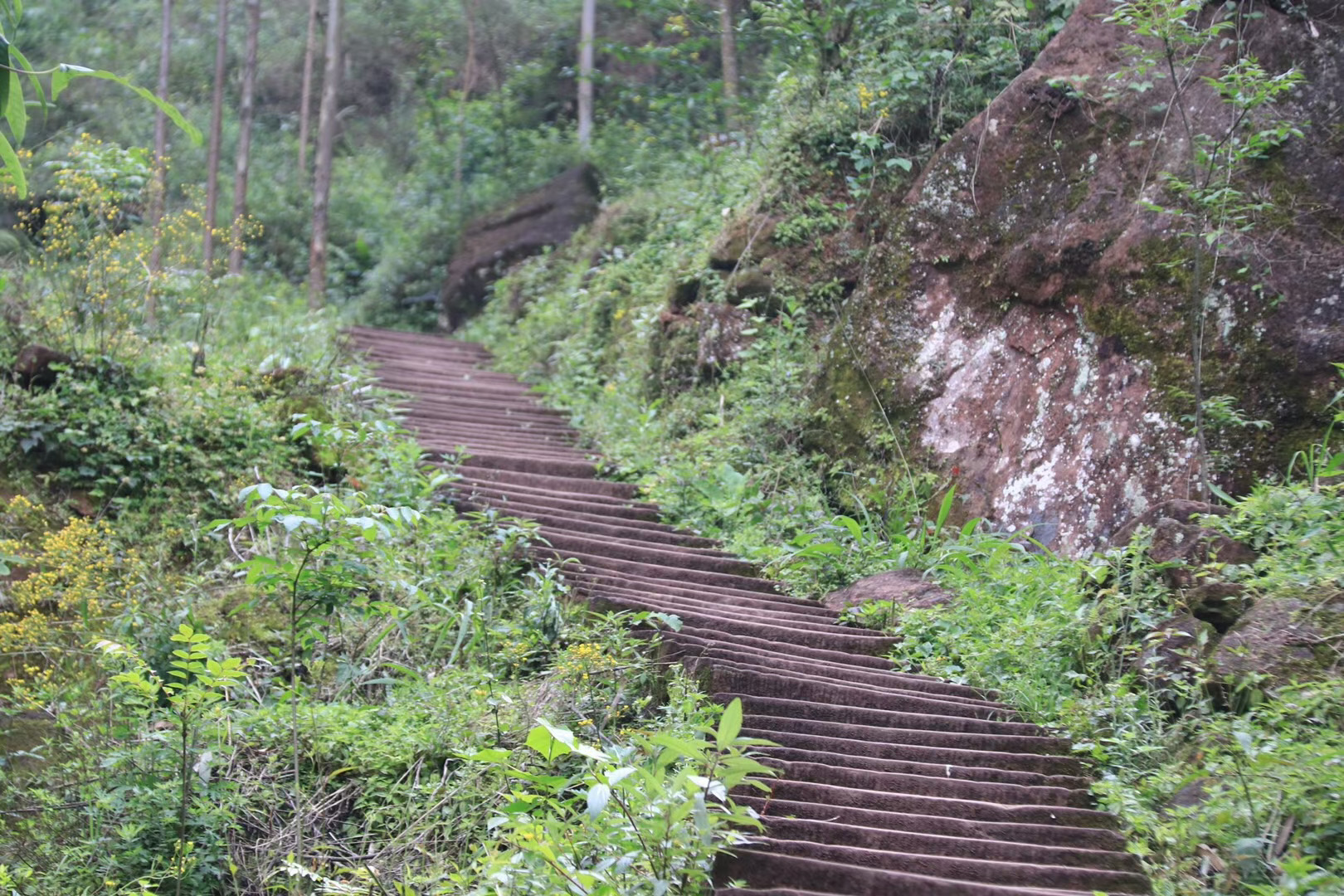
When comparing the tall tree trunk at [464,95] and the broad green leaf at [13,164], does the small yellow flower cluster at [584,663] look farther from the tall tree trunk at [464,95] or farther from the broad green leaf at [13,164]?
the tall tree trunk at [464,95]

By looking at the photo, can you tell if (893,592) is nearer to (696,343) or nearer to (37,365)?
(696,343)

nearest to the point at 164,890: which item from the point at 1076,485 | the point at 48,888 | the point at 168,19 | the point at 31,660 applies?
the point at 48,888

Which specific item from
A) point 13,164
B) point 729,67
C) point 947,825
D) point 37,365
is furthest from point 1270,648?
point 729,67

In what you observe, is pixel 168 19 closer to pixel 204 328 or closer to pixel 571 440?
pixel 204 328

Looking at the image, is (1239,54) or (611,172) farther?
(611,172)

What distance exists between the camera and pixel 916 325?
8.05 metres

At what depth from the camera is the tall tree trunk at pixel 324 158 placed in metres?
13.8

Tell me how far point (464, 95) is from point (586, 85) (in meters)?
2.89

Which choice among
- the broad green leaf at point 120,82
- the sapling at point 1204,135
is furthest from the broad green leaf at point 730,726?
the sapling at point 1204,135

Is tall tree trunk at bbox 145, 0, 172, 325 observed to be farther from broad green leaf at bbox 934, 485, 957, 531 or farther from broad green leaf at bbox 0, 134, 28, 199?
broad green leaf at bbox 934, 485, 957, 531

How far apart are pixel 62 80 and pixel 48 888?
10.6ft

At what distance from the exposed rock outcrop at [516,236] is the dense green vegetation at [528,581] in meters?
2.09

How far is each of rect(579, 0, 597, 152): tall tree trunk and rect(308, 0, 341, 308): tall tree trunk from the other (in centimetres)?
463

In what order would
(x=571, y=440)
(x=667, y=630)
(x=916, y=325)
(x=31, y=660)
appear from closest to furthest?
(x=667, y=630) < (x=31, y=660) < (x=916, y=325) < (x=571, y=440)
